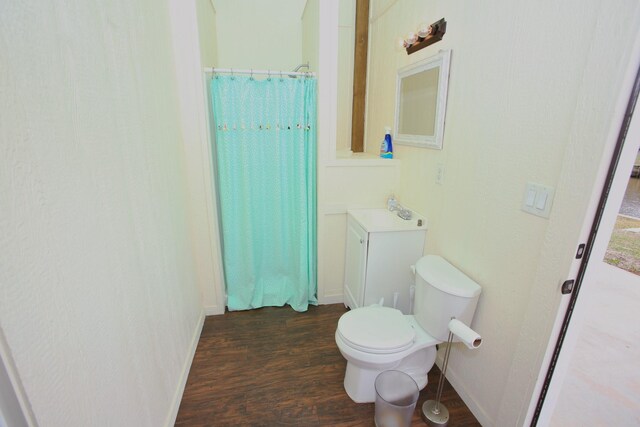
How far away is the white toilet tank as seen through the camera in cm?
142

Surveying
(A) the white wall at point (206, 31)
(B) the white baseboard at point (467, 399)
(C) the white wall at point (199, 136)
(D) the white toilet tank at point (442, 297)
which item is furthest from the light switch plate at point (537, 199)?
(A) the white wall at point (206, 31)

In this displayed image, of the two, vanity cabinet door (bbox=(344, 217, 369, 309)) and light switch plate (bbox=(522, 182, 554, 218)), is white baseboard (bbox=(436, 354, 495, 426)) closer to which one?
vanity cabinet door (bbox=(344, 217, 369, 309))

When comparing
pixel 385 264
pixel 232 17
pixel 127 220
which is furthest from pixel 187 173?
pixel 232 17

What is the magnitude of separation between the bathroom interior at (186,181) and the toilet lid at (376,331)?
366 mm

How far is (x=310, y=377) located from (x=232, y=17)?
9.50 ft

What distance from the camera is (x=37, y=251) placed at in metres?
0.66

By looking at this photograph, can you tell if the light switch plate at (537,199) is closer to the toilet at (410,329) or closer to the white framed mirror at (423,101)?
the toilet at (410,329)

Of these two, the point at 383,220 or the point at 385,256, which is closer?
the point at 385,256

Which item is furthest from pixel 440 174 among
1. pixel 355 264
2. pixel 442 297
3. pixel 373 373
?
pixel 373 373

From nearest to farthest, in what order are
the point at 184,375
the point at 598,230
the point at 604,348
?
1. the point at 598,230
2. the point at 184,375
3. the point at 604,348

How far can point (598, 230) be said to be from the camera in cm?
98

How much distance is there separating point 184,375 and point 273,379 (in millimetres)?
496

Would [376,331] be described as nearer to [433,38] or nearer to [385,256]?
[385,256]

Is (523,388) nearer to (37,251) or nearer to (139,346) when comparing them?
(139,346)
